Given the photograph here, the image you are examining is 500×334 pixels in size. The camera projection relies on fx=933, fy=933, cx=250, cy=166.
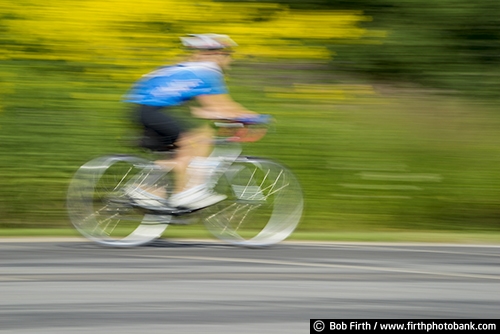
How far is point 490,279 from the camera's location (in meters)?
6.16

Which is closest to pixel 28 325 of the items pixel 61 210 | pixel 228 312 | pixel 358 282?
pixel 228 312

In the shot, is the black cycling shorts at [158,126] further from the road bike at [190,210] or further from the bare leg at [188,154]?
the road bike at [190,210]

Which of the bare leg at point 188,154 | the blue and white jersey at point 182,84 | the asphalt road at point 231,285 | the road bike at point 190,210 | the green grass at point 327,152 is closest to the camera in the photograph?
the asphalt road at point 231,285

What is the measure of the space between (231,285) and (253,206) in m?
1.91

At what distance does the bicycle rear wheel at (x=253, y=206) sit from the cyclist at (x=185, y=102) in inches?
10.3

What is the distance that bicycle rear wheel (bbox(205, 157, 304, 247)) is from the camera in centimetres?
757

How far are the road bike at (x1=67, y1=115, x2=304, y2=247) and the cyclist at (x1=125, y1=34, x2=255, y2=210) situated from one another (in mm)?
101

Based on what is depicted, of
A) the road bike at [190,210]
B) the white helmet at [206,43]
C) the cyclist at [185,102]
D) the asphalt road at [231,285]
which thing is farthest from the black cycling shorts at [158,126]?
the asphalt road at [231,285]

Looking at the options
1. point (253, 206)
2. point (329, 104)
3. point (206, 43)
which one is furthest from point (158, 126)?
point (329, 104)

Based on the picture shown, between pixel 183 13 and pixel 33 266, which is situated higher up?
pixel 183 13

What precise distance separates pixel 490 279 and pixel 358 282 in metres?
0.91

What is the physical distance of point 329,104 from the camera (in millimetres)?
10469

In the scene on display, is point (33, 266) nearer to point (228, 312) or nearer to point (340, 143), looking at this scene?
point (228, 312)

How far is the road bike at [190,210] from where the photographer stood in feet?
24.6
